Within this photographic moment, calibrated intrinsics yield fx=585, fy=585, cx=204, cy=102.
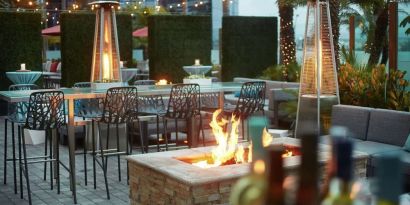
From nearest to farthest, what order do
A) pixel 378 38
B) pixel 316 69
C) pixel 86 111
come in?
pixel 86 111
pixel 316 69
pixel 378 38

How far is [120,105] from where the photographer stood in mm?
6746

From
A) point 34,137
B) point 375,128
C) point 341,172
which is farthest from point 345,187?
point 34,137

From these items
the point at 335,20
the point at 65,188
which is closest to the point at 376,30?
the point at 335,20

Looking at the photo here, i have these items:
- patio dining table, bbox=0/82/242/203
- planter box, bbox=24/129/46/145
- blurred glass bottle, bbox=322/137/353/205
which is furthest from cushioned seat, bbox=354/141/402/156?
planter box, bbox=24/129/46/145

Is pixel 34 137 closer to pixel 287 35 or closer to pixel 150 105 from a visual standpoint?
pixel 150 105

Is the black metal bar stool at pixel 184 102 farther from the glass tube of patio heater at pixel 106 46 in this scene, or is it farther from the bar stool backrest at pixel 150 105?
the glass tube of patio heater at pixel 106 46

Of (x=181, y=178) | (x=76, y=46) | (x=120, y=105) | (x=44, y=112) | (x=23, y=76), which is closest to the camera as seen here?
(x=181, y=178)

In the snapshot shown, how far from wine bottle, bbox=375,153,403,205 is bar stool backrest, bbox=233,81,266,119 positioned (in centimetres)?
661

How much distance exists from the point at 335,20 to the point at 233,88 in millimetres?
3107

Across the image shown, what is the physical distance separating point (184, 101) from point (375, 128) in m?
2.36

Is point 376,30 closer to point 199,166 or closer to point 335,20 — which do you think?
point 335,20

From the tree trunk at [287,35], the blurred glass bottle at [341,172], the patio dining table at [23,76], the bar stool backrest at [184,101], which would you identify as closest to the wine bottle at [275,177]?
the blurred glass bottle at [341,172]

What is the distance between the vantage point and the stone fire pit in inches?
168

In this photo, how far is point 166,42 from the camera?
15625 mm
